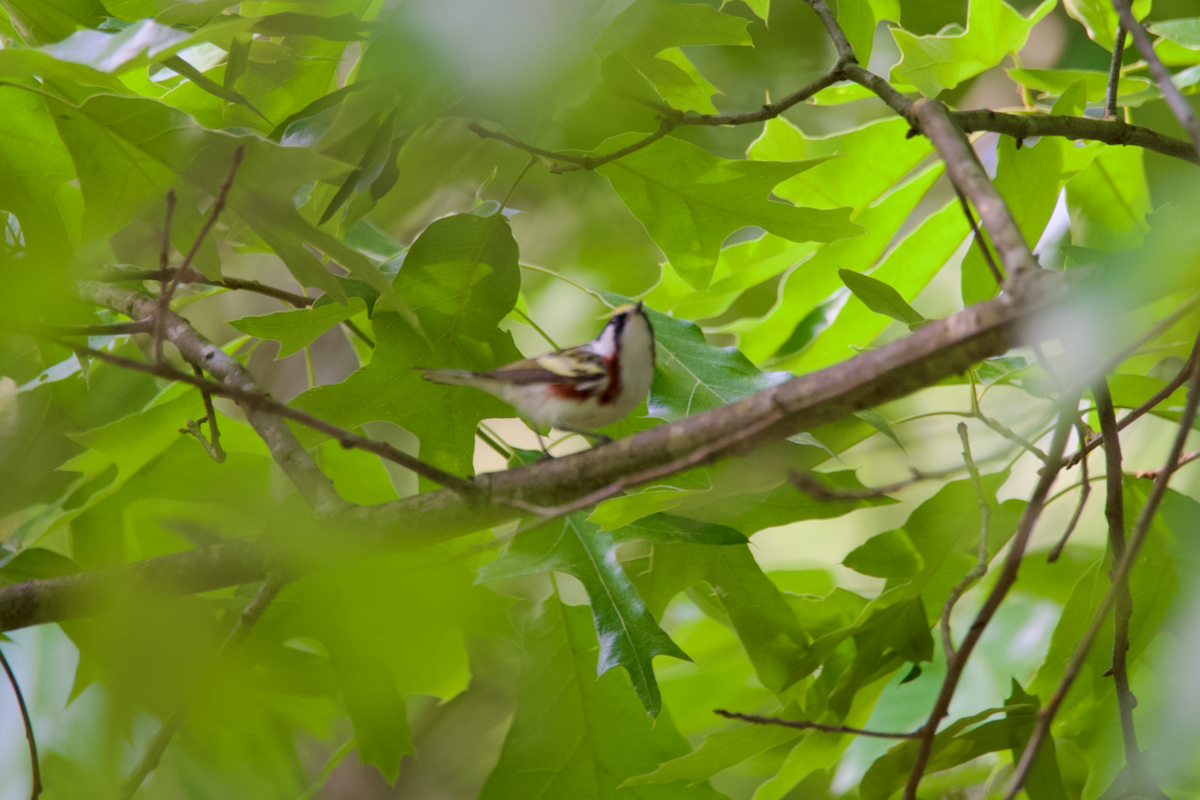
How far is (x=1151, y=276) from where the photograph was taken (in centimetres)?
60

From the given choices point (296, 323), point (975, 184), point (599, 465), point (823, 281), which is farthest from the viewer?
point (823, 281)

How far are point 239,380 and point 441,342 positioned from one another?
0.21m

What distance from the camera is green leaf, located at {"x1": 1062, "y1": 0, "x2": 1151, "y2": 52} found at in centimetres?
104

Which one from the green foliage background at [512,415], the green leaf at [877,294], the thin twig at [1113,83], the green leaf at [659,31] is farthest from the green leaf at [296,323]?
the thin twig at [1113,83]

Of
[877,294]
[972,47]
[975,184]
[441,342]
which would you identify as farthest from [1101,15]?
[441,342]

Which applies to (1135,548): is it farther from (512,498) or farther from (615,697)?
(615,697)

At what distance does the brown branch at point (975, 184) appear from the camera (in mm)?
519

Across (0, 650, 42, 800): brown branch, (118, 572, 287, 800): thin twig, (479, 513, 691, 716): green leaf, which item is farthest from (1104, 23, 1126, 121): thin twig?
(0, 650, 42, 800): brown branch

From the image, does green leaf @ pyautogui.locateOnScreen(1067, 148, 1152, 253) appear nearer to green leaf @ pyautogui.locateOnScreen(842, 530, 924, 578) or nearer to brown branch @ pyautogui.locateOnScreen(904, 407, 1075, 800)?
green leaf @ pyautogui.locateOnScreen(842, 530, 924, 578)

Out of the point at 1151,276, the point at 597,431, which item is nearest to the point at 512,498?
the point at 597,431

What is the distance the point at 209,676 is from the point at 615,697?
0.64 m

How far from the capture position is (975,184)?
0.58 meters

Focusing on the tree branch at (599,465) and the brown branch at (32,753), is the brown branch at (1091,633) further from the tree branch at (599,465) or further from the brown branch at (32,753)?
the brown branch at (32,753)

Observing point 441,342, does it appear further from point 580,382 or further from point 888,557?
point 888,557
